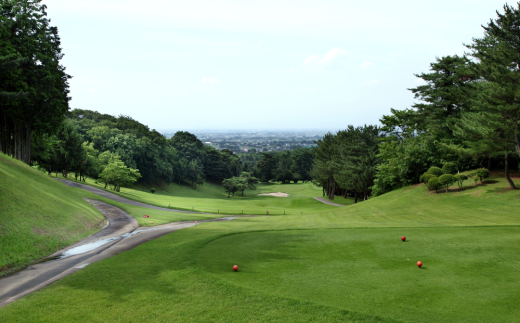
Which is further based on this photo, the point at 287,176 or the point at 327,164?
the point at 287,176

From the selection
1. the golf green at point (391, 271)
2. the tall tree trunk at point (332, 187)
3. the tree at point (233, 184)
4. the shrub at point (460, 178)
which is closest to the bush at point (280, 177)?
the tree at point (233, 184)

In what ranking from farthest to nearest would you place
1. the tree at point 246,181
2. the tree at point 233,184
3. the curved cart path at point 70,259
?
1. the tree at point 246,181
2. the tree at point 233,184
3. the curved cart path at point 70,259

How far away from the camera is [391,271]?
9.68 meters

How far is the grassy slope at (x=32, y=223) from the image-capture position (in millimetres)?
12336

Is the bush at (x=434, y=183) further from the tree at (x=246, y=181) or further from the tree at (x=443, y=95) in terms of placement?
the tree at (x=246, y=181)

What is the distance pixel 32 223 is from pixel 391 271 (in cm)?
1550

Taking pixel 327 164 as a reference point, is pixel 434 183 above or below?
below

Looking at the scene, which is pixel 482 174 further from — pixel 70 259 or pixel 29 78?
pixel 29 78

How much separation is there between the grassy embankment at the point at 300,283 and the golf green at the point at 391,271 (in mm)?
29

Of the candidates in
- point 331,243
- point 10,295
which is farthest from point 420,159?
point 10,295

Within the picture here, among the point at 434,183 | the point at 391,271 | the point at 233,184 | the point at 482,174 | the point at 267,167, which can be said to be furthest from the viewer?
the point at 267,167

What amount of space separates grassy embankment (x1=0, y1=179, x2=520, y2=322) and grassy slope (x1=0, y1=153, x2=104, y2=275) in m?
3.66

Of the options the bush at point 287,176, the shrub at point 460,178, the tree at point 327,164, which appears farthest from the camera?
the bush at point 287,176

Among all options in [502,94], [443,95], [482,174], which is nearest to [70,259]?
[502,94]
